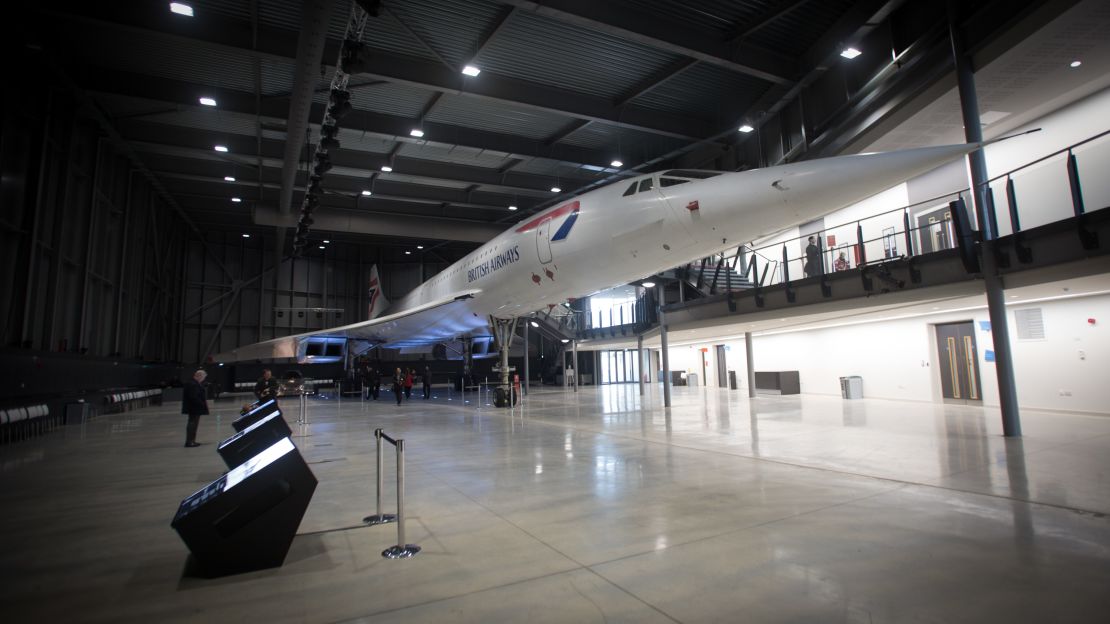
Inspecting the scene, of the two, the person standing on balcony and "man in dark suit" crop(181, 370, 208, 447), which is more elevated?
the person standing on balcony

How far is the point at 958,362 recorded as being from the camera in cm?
1405

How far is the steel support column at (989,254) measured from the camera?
7871mm

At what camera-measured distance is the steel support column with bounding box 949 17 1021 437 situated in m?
7.87

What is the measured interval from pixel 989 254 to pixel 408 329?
52.6 ft

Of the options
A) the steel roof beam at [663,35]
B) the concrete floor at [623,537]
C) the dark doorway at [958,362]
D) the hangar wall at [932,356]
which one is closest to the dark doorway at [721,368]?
the hangar wall at [932,356]

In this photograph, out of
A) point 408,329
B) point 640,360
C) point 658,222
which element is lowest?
point 640,360

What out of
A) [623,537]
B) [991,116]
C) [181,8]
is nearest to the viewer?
[623,537]

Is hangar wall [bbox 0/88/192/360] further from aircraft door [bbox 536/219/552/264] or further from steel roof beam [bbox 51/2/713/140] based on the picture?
aircraft door [bbox 536/219/552/264]

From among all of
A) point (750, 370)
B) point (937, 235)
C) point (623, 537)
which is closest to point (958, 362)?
point (750, 370)

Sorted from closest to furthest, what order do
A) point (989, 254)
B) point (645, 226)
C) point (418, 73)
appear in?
point (645, 226)
point (989, 254)
point (418, 73)

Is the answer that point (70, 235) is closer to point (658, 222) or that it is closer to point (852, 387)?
point (658, 222)

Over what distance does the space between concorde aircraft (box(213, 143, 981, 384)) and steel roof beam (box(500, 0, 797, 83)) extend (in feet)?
11.3

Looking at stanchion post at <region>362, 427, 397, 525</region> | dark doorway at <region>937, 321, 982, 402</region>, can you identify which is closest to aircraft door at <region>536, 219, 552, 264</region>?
stanchion post at <region>362, 427, 397, 525</region>

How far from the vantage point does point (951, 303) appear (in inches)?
479
